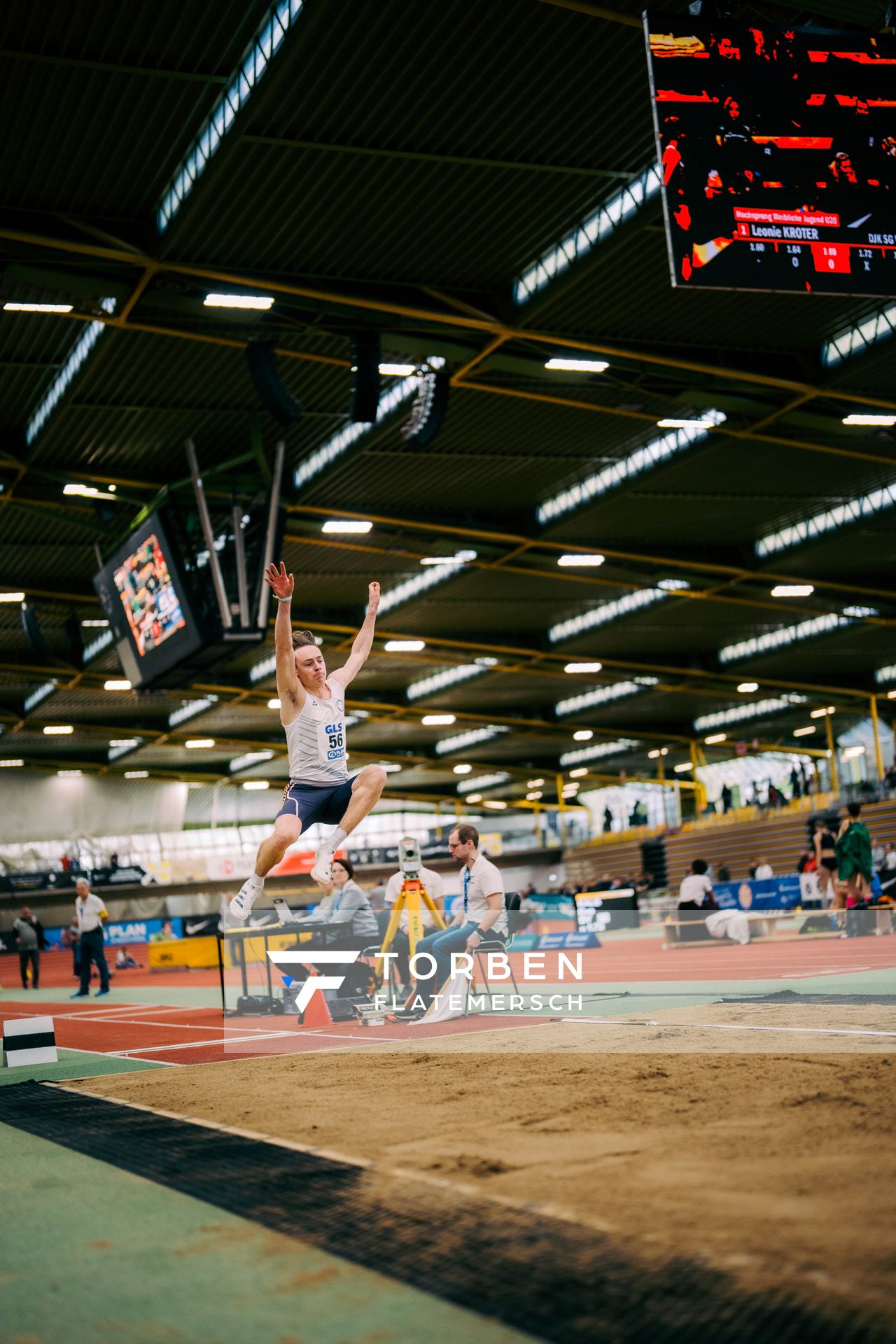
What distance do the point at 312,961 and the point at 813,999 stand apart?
449 centimetres

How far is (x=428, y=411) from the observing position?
18188 millimetres

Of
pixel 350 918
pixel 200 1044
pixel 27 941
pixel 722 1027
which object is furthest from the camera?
pixel 27 941

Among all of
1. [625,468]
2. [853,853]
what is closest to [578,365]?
[625,468]

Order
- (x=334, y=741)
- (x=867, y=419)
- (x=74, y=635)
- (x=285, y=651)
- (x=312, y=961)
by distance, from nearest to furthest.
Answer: (x=285, y=651)
(x=334, y=741)
(x=312, y=961)
(x=867, y=419)
(x=74, y=635)

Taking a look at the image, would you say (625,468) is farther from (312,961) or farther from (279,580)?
(279,580)

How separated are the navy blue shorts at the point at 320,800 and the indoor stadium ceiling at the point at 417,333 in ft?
28.3

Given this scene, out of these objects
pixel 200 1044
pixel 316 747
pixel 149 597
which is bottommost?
pixel 200 1044

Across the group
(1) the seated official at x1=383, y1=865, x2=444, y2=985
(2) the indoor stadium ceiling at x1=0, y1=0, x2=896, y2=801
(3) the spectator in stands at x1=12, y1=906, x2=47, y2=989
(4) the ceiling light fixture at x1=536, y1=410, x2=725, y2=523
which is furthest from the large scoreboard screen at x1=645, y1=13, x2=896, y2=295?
(3) the spectator in stands at x1=12, y1=906, x2=47, y2=989

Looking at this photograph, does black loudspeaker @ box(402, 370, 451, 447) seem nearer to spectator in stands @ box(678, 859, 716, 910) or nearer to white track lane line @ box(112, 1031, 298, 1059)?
spectator in stands @ box(678, 859, 716, 910)

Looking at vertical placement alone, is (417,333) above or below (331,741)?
above

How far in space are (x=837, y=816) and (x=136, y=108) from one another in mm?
34369

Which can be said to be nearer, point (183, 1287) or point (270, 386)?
point (183, 1287)

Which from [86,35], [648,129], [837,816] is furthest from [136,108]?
[837,816]

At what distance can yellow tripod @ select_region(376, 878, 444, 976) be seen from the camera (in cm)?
1058
